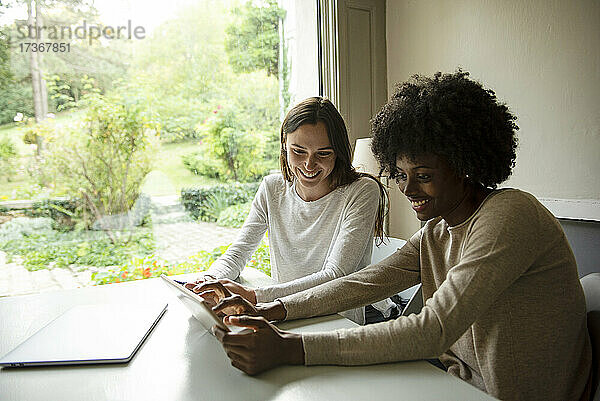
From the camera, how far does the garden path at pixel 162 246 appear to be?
2765mm

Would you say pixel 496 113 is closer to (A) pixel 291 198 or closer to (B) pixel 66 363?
(A) pixel 291 198

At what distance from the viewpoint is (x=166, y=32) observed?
3.02 m

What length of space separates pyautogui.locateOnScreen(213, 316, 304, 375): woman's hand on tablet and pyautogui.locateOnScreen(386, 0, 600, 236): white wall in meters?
1.51

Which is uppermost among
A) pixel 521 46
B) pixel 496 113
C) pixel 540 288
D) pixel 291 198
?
pixel 521 46

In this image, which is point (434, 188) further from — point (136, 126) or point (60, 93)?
point (60, 93)

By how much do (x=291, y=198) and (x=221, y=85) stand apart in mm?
1553

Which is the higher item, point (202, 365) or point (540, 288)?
point (540, 288)

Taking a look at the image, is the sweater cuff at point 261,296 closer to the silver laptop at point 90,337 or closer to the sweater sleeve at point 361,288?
the sweater sleeve at point 361,288

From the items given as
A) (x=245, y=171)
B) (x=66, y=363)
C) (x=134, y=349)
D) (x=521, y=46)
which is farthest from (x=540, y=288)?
(x=245, y=171)

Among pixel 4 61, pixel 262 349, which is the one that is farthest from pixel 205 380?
pixel 4 61

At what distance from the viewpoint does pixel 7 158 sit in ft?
8.76

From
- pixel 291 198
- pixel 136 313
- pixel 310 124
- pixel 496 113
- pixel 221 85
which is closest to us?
pixel 496 113

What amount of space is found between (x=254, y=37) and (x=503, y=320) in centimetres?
266

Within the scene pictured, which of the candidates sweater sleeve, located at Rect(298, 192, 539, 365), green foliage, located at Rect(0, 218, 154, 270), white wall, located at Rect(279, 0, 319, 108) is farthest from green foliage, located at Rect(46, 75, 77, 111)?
sweater sleeve, located at Rect(298, 192, 539, 365)
